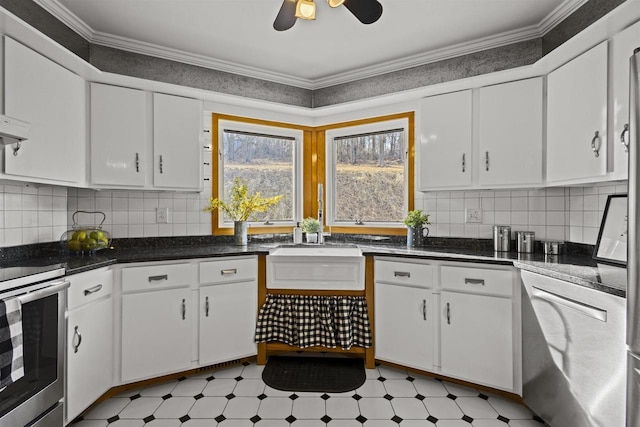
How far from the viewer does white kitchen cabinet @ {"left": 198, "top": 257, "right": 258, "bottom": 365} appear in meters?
2.44

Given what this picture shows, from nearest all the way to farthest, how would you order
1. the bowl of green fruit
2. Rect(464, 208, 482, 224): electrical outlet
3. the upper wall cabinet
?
the upper wall cabinet
the bowl of green fruit
Rect(464, 208, 482, 224): electrical outlet

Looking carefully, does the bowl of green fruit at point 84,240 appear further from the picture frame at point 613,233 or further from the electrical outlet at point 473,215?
the picture frame at point 613,233

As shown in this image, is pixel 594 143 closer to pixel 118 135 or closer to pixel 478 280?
pixel 478 280

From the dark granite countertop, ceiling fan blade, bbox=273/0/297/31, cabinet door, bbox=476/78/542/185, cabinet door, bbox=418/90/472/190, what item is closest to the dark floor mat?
the dark granite countertop

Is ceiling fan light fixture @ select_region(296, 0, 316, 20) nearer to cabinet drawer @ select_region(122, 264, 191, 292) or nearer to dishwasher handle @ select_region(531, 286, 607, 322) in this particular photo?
cabinet drawer @ select_region(122, 264, 191, 292)

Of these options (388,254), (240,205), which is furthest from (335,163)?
(388,254)

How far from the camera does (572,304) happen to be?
5.37 ft

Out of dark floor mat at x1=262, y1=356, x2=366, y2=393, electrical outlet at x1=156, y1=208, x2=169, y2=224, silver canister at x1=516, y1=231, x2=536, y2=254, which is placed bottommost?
dark floor mat at x1=262, y1=356, x2=366, y2=393

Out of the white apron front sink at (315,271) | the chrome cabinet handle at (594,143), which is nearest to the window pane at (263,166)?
the white apron front sink at (315,271)

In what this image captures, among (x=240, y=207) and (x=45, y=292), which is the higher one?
(x=240, y=207)

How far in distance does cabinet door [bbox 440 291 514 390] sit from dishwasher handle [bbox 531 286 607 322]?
24 cm

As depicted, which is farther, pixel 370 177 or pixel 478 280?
pixel 370 177

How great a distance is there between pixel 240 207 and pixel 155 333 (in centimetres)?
116

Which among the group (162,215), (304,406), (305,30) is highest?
(305,30)
